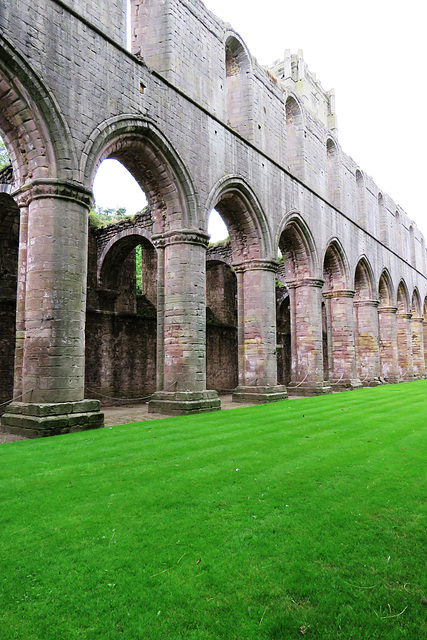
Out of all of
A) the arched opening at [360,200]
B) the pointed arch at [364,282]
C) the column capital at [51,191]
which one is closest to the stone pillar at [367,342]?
the pointed arch at [364,282]

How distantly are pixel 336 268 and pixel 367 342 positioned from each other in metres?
4.13

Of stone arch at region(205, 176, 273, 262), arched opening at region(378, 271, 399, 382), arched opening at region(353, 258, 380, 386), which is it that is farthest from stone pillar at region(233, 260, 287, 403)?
arched opening at region(378, 271, 399, 382)

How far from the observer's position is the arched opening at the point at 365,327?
1980 centimetres

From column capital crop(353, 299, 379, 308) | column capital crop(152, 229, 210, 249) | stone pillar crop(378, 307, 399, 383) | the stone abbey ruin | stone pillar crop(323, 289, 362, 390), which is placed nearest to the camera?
the stone abbey ruin

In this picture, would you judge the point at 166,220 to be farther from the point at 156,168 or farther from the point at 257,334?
the point at 257,334

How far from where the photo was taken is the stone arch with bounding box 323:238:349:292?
17922 millimetres

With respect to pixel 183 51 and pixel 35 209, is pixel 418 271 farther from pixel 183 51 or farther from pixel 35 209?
pixel 35 209

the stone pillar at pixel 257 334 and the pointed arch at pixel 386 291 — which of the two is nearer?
the stone pillar at pixel 257 334

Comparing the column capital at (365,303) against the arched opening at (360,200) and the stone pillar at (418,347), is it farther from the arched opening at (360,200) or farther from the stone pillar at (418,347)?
the stone pillar at (418,347)

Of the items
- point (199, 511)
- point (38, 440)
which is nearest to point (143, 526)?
point (199, 511)

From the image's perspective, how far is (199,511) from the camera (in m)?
3.13

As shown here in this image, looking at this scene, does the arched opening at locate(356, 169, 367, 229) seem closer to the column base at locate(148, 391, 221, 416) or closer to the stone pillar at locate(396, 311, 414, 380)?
the stone pillar at locate(396, 311, 414, 380)

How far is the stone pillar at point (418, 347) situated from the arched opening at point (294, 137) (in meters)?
16.3

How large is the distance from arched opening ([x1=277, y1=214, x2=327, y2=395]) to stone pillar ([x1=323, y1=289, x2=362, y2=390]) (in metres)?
2.63
